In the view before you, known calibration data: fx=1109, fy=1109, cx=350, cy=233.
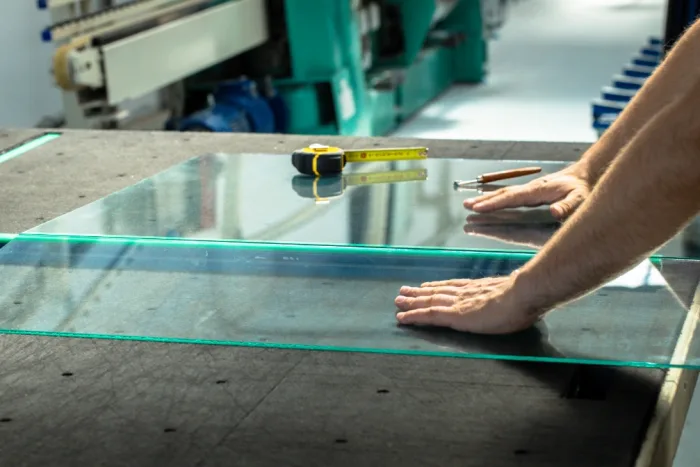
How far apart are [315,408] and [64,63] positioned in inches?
74.5

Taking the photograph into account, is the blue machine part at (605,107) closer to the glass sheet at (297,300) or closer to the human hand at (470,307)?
the glass sheet at (297,300)

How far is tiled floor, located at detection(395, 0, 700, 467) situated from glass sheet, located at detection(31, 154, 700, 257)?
8.57 ft

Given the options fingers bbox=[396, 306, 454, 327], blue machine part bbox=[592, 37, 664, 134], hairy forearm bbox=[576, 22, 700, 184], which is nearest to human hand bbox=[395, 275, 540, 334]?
fingers bbox=[396, 306, 454, 327]

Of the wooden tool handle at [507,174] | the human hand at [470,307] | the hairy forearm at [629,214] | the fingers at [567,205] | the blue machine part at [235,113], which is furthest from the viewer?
the blue machine part at [235,113]

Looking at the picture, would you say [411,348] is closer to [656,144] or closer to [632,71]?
[656,144]

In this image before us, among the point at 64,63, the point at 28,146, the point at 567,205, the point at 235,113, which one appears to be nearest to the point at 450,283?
the point at 567,205

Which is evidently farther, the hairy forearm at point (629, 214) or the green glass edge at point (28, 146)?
the green glass edge at point (28, 146)

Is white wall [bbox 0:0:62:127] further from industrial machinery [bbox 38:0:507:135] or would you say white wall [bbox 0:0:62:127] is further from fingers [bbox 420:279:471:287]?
fingers [bbox 420:279:471:287]

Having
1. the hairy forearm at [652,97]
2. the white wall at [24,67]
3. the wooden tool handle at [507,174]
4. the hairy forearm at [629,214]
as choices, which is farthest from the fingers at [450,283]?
the white wall at [24,67]

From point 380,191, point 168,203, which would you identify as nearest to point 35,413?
point 168,203

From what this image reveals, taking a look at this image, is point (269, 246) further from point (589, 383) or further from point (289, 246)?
point (589, 383)

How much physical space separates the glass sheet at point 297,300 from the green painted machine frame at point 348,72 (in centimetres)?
259

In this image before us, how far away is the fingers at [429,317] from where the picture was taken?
119 centimetres

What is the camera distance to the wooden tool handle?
5.74ft
